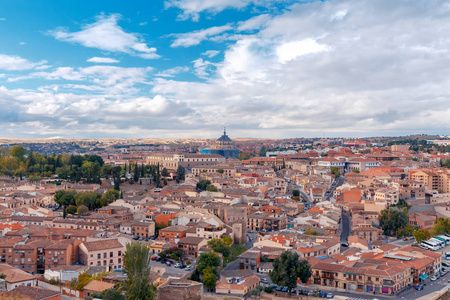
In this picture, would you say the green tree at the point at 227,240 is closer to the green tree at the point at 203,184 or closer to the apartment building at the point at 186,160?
the green tree at the point at 203,184

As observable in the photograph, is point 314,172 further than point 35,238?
Yes

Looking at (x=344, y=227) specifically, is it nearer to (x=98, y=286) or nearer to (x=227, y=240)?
(x=227, y=240)

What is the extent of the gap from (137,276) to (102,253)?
627cm

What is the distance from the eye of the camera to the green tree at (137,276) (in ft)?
41.7

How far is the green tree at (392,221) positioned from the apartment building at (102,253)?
644 inches

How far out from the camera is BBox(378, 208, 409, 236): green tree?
26938 mm

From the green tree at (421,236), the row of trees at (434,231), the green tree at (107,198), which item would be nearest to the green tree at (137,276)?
the green tree at (107,198)

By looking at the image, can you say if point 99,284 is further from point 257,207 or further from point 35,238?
point 257,207

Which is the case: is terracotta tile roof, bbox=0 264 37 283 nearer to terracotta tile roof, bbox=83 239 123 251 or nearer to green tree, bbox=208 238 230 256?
terracotta tile roof, bbox=83 239 123 251

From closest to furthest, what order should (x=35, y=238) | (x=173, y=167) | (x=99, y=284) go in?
1. (x=99, y=284)
2. (x=35, y=238)
3. (x=173, y=167)

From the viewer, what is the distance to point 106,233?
21688mm

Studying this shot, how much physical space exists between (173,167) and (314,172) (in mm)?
17018

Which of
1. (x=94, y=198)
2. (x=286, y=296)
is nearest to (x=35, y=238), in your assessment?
(x=94, y=198)

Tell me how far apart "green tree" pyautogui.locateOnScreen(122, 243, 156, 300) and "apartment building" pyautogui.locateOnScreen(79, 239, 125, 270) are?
5.71 meters
